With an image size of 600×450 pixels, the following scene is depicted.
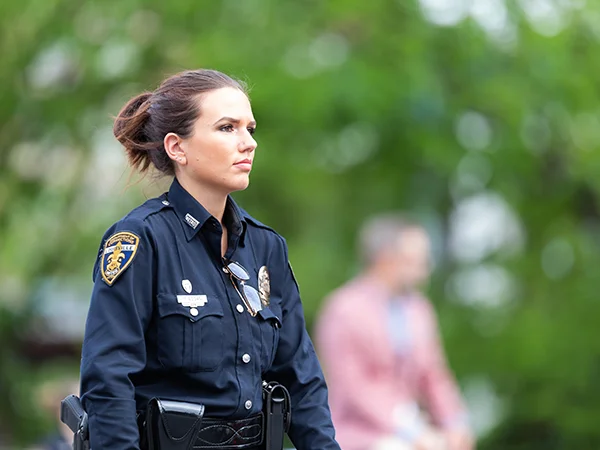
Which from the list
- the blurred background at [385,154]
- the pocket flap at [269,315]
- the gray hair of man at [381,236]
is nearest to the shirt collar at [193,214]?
the pocket flap at [269,315]

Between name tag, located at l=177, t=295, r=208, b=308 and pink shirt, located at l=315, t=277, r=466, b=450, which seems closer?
name tag, located at l=177, t=295, r=208, b=308

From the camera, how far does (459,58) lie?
9.20 m

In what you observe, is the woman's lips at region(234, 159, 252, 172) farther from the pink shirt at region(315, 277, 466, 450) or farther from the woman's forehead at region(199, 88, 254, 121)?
the pink shirt at region(315, 277, 466, 450)

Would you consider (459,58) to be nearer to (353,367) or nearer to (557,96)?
(557,96)

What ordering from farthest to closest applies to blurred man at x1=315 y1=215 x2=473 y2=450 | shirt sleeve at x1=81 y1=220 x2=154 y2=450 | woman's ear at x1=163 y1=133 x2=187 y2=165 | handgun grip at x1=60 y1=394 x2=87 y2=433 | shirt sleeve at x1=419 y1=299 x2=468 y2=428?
shirt sleeve at x1=419 y1=299 x2=468 y2=428
blurred man at x1=315 y1=215 x2=473 y2=450
woman's ear at x1=163 y1=133 x2=187 y2=165
handgun grip at x1=60 y1=394 x2=87 y2=433
shirt sleeve at x1=81 y1=220 x2=154 y2=450

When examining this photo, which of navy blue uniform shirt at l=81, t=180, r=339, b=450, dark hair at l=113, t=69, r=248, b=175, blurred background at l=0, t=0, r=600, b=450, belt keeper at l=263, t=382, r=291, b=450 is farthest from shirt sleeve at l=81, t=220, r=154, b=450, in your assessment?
blurred background at l=0, t=0, r=600, b=450

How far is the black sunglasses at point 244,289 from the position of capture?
116 inches

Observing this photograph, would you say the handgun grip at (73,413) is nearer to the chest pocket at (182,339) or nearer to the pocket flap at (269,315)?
the chest pocket at (182,339)

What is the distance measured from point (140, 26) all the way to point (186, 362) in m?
7.20

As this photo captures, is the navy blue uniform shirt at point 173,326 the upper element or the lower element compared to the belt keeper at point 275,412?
upper

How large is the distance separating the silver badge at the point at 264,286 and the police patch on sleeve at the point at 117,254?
40 cm

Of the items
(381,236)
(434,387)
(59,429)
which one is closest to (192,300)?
(381,236)

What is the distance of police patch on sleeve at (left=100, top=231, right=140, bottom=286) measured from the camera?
2.77 metres

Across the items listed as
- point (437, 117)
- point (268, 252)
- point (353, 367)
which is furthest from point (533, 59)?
point (268, 252)
